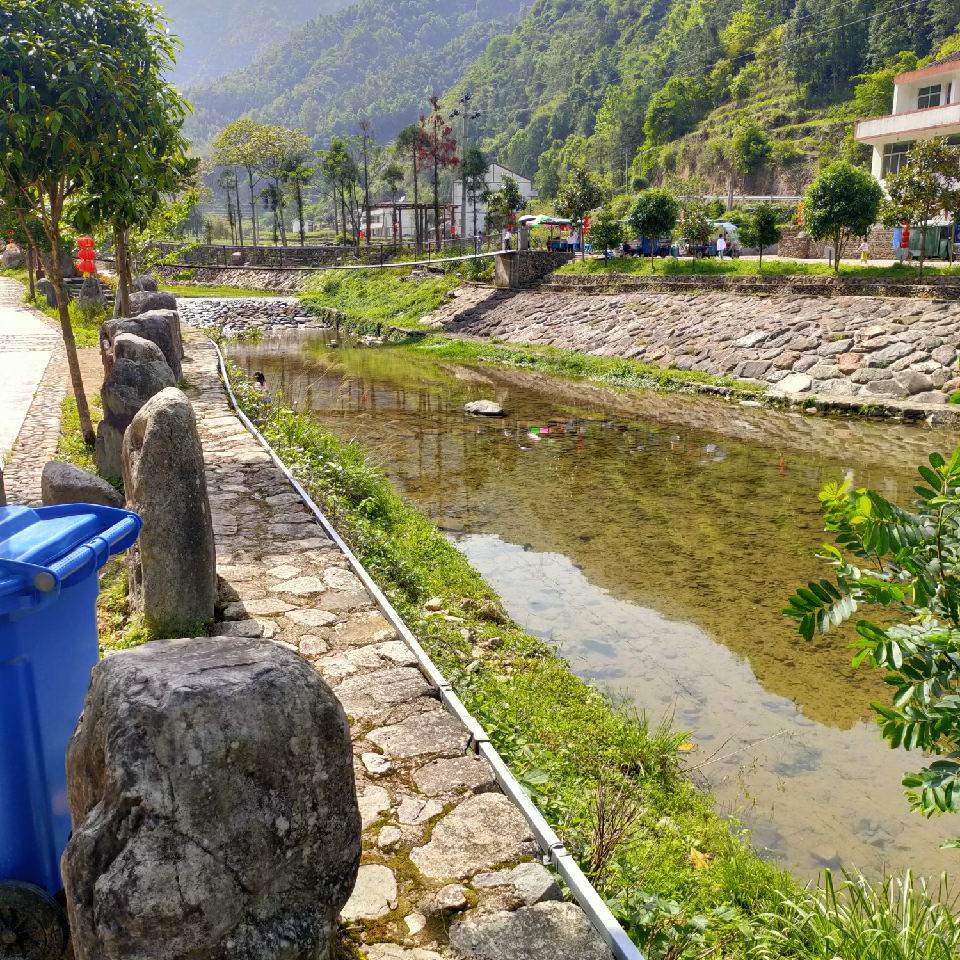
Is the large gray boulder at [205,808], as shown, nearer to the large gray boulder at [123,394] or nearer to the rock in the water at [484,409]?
the large gray boulder at [123,394]

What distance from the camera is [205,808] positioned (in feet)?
7.38

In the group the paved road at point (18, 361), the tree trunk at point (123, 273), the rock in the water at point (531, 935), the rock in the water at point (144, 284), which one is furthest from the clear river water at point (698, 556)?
the rock in the water at point (144, 284)

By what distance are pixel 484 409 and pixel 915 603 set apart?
50.6 ft

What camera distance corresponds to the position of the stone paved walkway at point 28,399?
9.41m

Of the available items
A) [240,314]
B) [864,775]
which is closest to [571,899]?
[864,775]

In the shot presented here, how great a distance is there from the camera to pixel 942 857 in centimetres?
475

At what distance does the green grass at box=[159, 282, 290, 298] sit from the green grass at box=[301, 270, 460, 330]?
8.67ft

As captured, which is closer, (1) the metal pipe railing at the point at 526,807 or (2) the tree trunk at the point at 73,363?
(1) the metal pipe railing at the point at 526,807

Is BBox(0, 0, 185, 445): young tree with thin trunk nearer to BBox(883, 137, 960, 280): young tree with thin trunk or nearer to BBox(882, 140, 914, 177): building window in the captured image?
BBox(883, 137, 960, 280): young tree with thin trunk

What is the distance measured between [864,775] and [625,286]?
23.6 meters

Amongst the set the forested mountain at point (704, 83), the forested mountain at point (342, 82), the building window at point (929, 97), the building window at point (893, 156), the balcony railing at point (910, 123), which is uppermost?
the forested mountain at point (342, 82)

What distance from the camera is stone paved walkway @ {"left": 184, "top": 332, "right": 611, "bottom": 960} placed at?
10.2 ft

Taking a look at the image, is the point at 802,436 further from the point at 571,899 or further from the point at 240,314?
the point at 240,314

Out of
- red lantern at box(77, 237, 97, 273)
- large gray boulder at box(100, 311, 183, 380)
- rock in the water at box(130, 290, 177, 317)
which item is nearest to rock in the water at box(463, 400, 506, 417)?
large gray boulder at box(100, 311, 183, 380)
